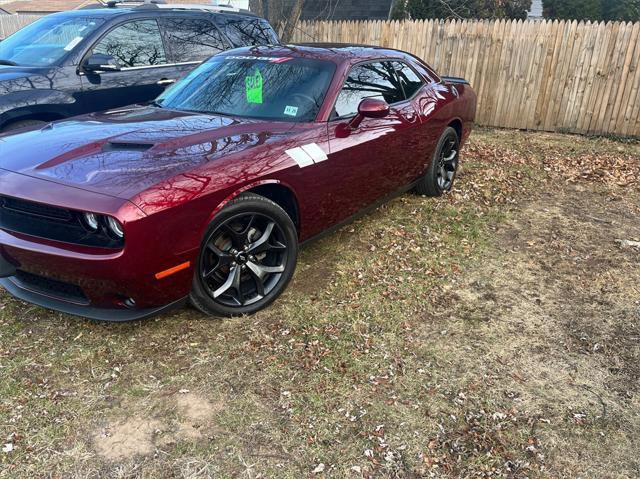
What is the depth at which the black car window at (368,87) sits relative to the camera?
13.3 ft

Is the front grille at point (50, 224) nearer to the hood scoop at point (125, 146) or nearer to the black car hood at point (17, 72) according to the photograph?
the hood scoop at point (125, 146)

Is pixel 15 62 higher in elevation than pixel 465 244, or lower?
higher

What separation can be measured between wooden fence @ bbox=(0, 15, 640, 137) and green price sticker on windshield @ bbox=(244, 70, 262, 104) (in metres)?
6.66

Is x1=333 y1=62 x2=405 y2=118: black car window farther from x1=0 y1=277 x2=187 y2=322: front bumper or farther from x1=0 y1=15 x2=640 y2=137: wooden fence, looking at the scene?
x1=0 y1=15 x2=640 y2=137: wooden fence

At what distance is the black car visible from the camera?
4934mm

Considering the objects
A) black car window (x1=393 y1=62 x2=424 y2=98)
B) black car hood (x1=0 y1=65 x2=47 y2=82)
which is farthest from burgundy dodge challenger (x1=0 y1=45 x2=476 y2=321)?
black car hood (x1=0 y1=65 x2=47 y2=82)

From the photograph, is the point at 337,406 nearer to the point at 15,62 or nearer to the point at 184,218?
the point at 184,218

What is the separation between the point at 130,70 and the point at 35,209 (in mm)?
3374

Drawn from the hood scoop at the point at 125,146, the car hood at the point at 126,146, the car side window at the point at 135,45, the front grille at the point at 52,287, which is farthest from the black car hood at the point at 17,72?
the front grille at the point at 52,287

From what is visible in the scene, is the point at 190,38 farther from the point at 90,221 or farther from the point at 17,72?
the point at 90,221

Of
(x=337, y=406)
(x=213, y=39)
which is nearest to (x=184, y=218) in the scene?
(x=337, y=406)

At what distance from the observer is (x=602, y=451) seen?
2.46m

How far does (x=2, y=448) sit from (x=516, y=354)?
9.25 ft

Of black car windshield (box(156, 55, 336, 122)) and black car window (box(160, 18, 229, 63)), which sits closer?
black car windshield (box(156, 55, 336, 122))
